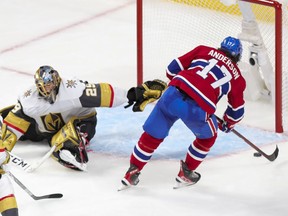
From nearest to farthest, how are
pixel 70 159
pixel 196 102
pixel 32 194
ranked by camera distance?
pixel 196 102, pixel 32 194, pixel 70 159

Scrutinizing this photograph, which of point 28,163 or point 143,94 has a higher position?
point 143,94

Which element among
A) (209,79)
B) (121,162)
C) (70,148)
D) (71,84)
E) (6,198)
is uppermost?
(209,79)

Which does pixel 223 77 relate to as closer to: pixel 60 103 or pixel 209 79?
pixel 209 79

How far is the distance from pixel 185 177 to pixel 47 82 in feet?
2.73

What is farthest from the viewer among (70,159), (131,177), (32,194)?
(70,159)

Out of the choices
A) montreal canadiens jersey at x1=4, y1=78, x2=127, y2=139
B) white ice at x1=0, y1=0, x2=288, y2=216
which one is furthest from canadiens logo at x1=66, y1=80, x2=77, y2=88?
white ice at x1=0, y1=0, x2=288, y2=216

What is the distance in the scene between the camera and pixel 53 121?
248 inches

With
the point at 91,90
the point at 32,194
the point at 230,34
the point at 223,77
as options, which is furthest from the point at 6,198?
the point at 230,34

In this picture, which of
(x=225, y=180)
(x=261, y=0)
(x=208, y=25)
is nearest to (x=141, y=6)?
(x=208, y=25)

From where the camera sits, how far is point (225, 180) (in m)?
6.08

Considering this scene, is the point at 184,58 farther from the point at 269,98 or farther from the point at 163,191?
the point at 269,98

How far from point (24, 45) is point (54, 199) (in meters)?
2.38

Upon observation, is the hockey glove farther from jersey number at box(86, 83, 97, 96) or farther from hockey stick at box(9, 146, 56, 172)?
hockey stick at box(9, 146, 56, 172)

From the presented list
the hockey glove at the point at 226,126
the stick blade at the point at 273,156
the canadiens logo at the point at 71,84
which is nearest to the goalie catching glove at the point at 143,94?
the canadiens logo at the point at 71,84
